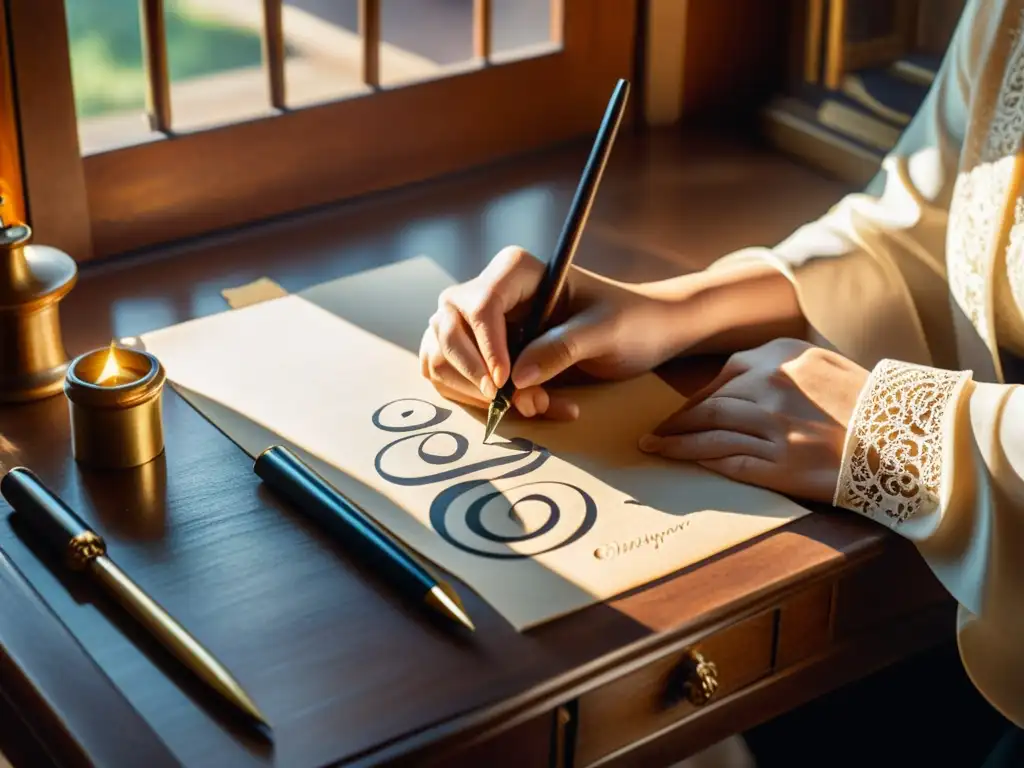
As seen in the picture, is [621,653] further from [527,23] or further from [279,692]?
[527,23]

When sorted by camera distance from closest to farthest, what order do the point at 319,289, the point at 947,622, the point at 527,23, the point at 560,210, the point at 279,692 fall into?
the point at 279,692
the point at 947,622
the point at 319,289
the point at 560,210
the point at 527,23

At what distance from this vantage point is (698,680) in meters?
0.86

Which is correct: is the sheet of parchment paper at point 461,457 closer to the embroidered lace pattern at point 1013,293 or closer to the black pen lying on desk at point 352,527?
the black pen lying on desk at point 352,527

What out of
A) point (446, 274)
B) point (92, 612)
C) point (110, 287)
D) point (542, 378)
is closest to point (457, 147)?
point (446, 274)

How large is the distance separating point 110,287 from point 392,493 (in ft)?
1.40

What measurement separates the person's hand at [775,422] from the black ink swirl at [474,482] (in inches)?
3.4

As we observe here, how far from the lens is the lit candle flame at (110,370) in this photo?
917 mm

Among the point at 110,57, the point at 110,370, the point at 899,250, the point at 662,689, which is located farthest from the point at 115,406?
the point at 110,57

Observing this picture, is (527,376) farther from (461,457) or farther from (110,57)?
(110,57)

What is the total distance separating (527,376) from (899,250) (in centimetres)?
39

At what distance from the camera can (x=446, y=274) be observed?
4.02 feet

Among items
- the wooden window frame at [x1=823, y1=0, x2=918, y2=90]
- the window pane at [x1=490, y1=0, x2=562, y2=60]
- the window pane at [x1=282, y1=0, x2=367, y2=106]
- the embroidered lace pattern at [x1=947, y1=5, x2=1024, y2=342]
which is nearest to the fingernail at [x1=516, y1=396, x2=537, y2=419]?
the embroidered lace pattern at [x1=947, y1=5, x2=1024, y2=342]

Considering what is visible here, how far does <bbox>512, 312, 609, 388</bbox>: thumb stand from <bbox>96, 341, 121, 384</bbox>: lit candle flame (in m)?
0.27

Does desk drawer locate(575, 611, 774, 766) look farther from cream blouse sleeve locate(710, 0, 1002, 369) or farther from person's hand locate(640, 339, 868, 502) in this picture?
cream blouse sleeve locate(710, 0, 1002, 369)
